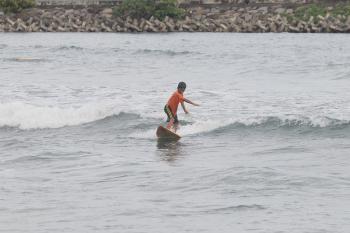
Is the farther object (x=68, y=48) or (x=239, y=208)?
(x=68, y=48)

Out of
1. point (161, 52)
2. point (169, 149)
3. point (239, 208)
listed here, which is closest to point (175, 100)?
point (169, 149)

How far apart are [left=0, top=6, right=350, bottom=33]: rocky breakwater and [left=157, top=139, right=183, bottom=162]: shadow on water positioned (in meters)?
54.0

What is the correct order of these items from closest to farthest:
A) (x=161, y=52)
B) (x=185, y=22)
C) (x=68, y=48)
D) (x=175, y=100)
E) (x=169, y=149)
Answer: (x=169, y=149) → (x=175, y=100) → (x=161, y=52) → (x=68, y=48) → (x=185, y=22)

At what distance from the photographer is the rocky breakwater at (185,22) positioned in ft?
250

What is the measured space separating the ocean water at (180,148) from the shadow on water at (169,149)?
5cm

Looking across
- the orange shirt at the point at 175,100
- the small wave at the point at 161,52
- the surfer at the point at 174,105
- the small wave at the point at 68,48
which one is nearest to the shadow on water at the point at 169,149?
the surfer at the point at 174,105

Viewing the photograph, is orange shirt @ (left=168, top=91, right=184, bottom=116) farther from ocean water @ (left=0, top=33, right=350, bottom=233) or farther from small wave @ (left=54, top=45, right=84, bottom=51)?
small wave @ (left=54, top=45, right=84, bottom=51)

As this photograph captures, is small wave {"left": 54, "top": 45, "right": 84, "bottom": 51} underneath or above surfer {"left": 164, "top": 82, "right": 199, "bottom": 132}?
underneath

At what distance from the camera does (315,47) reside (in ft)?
185

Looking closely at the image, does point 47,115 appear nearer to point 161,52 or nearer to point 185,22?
point 161,52

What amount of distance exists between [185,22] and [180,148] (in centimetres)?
6294

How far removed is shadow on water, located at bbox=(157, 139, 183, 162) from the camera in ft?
64.8

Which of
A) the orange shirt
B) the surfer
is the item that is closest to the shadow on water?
the surfer

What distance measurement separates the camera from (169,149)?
2100cm
